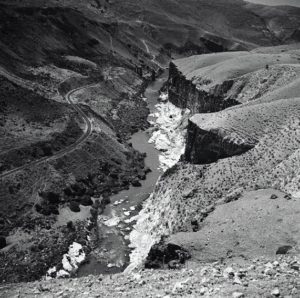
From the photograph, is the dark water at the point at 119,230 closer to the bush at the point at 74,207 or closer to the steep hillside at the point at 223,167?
the steep hillside at the point at 223,167

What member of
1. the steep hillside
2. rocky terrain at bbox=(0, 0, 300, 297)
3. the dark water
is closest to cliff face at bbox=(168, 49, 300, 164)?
the steep hillside

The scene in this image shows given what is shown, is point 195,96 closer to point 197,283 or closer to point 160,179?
point 160,179

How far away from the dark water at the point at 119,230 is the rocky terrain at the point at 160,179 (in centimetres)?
57

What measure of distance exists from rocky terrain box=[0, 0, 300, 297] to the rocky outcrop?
182 millimetres

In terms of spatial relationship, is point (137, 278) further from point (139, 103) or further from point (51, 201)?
point (139, 103)

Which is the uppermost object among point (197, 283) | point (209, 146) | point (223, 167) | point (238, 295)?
point (209, 146)

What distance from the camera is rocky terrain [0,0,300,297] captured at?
34.8 m

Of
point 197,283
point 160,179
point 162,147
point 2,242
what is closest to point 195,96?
point 162,147

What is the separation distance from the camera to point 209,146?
6088cm

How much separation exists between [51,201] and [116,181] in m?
15.1

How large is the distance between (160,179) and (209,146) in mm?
10622

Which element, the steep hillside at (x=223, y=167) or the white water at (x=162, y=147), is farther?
the white water at (x=162, y=147)

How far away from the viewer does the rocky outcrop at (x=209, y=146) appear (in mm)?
57247

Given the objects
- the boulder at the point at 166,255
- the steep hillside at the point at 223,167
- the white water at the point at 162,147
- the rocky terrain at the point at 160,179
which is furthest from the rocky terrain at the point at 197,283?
the white water at the point at 162,147
